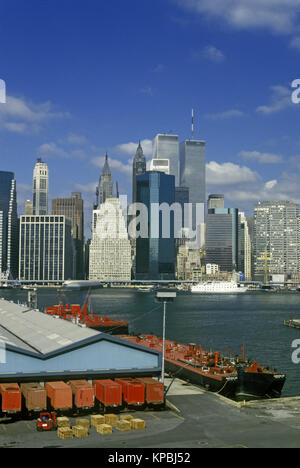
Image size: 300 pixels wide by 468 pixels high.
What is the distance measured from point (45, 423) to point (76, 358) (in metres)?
7.64

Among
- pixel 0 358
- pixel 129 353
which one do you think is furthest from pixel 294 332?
pixel 0 358

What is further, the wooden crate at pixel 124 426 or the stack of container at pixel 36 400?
the stack of container at pixel 36 400

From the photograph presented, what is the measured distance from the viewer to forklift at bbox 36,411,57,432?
106ft

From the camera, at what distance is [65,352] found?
39.4 metres

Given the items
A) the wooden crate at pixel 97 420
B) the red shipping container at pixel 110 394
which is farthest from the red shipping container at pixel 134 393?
the wooden crate at pixel 97 420

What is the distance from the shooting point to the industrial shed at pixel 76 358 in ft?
125

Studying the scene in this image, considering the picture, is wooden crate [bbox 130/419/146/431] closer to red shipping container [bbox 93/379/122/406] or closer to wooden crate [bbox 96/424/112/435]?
wooden crate [bbox 96/424/112/435]

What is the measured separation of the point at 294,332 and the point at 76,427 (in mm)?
93167

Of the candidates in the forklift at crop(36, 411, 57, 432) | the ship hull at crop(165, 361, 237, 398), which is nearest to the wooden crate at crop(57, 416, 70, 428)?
the forklift at crop(36, 411, 57, 432)

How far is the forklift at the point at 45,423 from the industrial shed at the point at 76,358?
17.1ft

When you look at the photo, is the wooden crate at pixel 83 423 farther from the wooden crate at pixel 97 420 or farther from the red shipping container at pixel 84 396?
the red shipping container at pixel 84 396

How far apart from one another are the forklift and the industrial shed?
522 centimetres

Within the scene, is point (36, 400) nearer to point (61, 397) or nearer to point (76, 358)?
point (61, 397)
